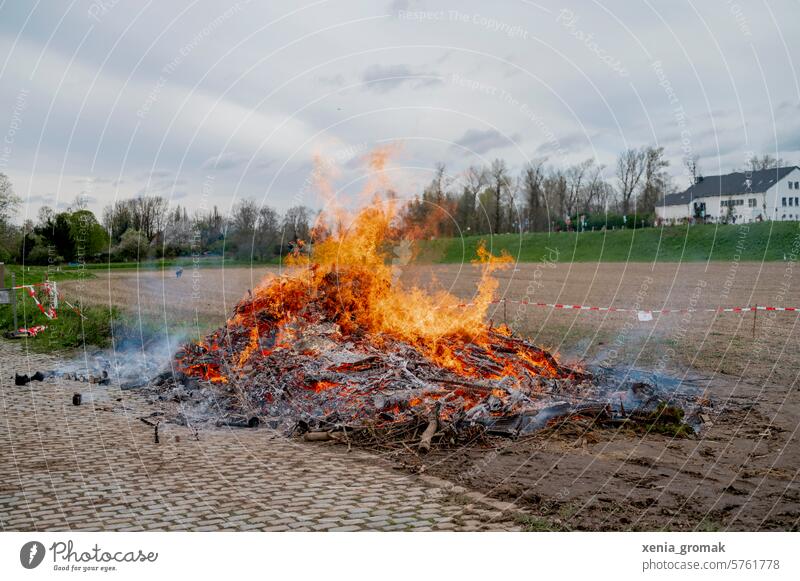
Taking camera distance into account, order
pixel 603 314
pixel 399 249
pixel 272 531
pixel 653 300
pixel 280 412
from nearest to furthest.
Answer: pixel 272 531 → pixel 280 412 → pixel 399 249 → pixel 603 314 → pixel 653 300

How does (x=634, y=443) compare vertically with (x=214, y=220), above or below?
below

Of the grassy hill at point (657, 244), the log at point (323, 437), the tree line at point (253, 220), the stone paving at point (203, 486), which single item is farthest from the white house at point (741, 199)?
the stone paving at point (203, 486)

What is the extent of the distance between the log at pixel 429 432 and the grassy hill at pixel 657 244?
42.3 m

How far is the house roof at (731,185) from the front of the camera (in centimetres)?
7269

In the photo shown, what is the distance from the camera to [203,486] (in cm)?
761

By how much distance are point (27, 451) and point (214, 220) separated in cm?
1124

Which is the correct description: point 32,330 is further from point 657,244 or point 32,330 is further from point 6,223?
point 657,244

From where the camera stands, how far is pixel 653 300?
27828mm

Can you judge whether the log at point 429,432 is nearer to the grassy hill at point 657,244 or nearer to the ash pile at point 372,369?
the ash pile at point 372,369

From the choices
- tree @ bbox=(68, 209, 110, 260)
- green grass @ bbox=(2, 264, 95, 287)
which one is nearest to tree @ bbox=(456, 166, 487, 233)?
tree @ bbox=(68, 209, 110, 260)

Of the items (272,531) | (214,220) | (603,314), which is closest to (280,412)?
(272,531)

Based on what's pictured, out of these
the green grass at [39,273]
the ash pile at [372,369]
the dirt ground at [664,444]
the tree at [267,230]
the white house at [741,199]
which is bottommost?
the dirt ground at [664,444]

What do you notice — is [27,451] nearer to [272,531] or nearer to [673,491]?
[272,531]

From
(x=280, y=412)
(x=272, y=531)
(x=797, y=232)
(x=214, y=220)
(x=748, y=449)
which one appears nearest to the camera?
(x=272, y=531)
